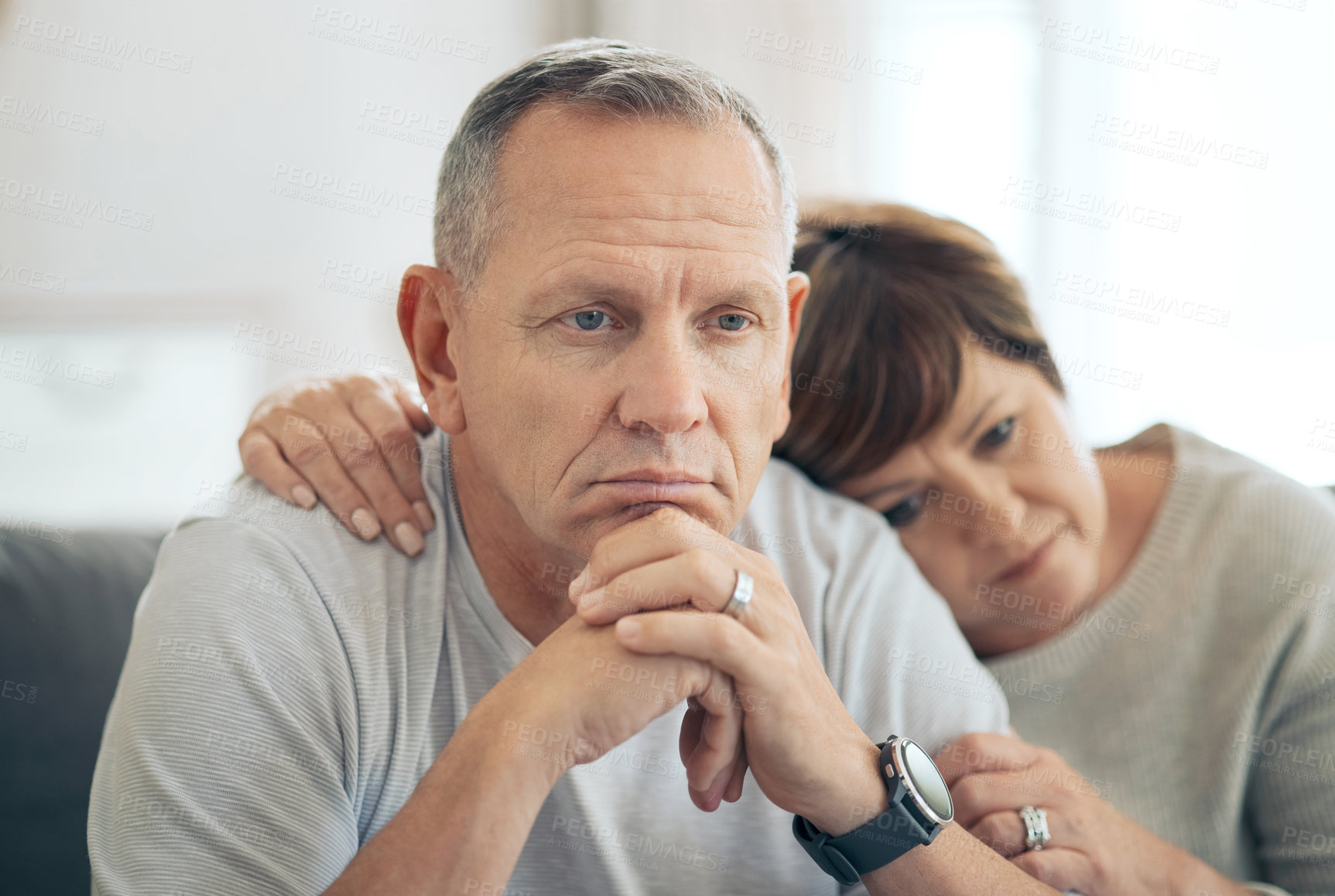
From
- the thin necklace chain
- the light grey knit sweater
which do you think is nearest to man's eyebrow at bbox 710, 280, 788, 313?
the thin necklace chain

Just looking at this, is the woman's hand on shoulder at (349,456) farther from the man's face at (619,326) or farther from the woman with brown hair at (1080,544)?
the man's face at (619,326)

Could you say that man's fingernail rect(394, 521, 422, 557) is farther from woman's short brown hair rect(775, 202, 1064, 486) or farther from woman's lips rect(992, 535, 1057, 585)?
woman's lips rect(992, 535, 1057, 585)

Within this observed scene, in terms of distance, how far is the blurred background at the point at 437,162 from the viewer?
2561 mm

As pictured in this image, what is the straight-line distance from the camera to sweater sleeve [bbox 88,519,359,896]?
0.96 metres

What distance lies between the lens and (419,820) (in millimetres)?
914

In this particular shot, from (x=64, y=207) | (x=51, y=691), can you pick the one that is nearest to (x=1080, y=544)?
(x=51, y=691)

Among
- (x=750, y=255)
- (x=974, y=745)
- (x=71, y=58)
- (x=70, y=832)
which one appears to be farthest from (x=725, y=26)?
(x=70, y=832)

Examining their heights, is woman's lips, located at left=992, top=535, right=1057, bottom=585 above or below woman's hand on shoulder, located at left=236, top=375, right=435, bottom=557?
below

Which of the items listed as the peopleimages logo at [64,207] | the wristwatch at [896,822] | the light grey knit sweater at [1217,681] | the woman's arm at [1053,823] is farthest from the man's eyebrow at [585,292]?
the peopleimages logo at [64,207]

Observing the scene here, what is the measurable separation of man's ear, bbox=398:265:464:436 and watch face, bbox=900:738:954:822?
683 mm

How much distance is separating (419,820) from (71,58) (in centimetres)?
294

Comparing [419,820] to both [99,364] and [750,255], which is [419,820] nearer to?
→ [750,255]

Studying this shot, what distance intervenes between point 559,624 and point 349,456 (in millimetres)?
362

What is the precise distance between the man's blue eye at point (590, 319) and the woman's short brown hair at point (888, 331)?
740 millimetres
